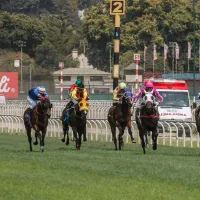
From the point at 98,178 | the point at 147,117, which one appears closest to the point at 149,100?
the point at 147,117

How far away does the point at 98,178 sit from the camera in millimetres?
13914

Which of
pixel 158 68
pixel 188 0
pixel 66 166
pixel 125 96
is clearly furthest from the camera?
pixel 188 0

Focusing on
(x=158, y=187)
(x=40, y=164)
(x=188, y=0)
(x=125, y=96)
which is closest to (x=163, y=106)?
(x=125, y=96)

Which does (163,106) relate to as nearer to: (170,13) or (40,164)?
(40,164)

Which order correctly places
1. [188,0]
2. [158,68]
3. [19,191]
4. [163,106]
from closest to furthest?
[19,191]
[163,106]
[158,68]
[188,0]

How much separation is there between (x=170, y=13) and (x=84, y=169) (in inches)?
3103

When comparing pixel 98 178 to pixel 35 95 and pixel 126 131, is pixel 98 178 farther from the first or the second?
pixel 126 131

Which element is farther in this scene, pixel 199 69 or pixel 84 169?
pixel 199 69

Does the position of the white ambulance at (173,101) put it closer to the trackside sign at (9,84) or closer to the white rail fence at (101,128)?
the white rail fence at (101,128)

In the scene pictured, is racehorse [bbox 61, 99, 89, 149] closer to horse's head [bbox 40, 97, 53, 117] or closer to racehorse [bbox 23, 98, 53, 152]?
racehorse [bbox 23, 98, 53, 152]

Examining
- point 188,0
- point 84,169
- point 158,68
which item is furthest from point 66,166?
point 188,0

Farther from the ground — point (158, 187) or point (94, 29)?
point (94, 29)

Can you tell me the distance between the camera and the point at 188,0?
332ft

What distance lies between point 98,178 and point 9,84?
139 feet
